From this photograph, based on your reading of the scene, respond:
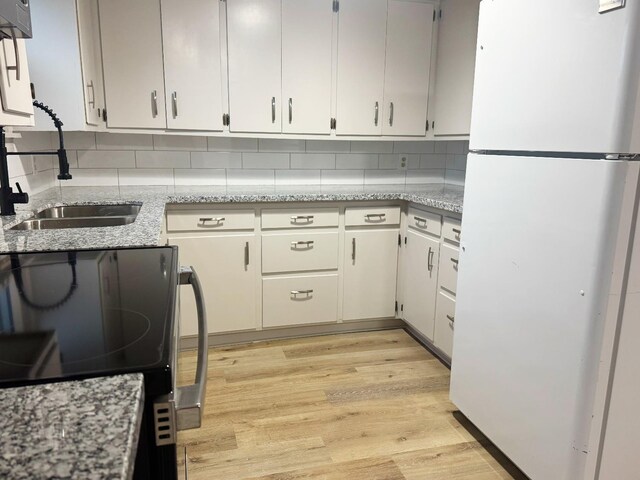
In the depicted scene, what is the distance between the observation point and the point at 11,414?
513 millimetres

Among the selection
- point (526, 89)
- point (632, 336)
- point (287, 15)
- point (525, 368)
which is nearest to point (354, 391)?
point (525, 368)

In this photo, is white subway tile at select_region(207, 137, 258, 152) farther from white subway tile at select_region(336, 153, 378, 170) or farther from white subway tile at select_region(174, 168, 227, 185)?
white subway tile at select_region(336, 153, 378, 170)

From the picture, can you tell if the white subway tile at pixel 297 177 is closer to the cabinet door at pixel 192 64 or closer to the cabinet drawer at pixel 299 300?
the cabinet door at pixel 192 64

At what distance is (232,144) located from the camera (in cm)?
311

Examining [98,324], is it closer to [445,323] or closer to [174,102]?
[445,323]

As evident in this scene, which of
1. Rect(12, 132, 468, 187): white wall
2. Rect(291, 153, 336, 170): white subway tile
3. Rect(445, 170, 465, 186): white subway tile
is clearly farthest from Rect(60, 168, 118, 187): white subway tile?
Rect(445, 170, 465, 186): white subway tile

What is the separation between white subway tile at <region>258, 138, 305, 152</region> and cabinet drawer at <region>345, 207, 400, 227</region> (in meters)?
0.68

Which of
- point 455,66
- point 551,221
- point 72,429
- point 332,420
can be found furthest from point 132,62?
point 72,429

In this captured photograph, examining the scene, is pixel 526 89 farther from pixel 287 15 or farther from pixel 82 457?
pixel 287 15

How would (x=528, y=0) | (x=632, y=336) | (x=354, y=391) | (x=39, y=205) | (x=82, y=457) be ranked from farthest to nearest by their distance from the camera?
1. (x=354, y=391)
2. (x=39, y=205)
3. (x=528, y=0)
4. (x=632, y=336)
5. (x=82, y=457)

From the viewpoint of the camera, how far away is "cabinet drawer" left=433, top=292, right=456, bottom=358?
2475 mm

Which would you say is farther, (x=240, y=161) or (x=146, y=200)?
(x=240, y=161)

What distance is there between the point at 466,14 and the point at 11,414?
299 centimetres

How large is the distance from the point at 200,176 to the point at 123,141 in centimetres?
52
